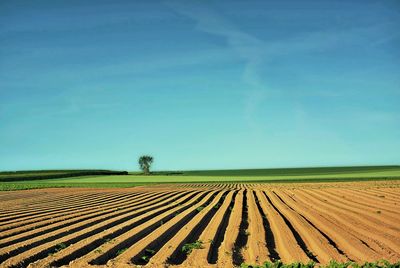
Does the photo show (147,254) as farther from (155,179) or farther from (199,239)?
(155,179)

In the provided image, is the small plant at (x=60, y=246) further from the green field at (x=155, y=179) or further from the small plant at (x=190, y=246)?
the green field at (x=155, y=179)

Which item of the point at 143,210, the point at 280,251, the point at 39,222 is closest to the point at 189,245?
the point at 280,251

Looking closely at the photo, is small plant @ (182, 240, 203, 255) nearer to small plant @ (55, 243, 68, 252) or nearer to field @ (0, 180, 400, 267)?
field @ (0, 180, 400, 267)

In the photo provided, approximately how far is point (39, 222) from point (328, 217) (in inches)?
318

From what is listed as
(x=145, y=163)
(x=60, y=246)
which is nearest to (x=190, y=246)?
(x=60, y=246)

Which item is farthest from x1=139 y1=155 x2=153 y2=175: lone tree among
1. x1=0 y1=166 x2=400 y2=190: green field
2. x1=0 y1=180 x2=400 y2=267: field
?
x1=0 y1=180 x2=400 y2=267: field

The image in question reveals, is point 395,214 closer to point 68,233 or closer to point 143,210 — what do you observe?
point 143,210

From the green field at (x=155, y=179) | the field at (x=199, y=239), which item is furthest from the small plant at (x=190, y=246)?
the green field at (x=155, y=179)

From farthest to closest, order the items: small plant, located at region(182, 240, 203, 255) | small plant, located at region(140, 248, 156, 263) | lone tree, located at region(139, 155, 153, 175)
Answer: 1. lone tree, located at region(139, 155, 153, 175)
2. small plant, located at region(182, 240, 203, 255)
3. small plant, located at region(140, 248, 156, 263)

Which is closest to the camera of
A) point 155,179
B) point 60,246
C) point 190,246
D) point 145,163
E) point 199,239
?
point 190,246

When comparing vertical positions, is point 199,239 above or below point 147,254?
above

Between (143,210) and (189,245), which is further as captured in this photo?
(143,210)

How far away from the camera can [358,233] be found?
9.81 m

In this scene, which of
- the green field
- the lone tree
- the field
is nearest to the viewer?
the field
